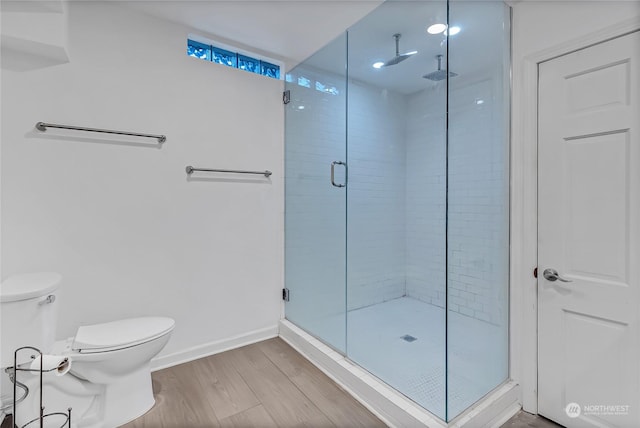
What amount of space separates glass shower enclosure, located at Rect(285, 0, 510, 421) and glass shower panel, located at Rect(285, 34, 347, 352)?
1 cm

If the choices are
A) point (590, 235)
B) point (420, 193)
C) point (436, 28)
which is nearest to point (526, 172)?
point (590, 235)

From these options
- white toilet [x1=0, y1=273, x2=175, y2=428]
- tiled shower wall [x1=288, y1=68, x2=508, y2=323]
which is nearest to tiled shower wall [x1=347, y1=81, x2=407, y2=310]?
tiled shower wall [x1=288, y1=68, x2=508, y2=323]

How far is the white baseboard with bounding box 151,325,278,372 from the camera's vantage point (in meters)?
2.11

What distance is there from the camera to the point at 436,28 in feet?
5.93

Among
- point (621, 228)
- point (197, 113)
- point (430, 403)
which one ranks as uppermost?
point (197, 113)

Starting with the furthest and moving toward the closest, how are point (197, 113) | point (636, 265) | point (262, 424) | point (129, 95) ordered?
1. point (197, 113)
2. point (129, 95)
3. point (262, 424)
4. point (636, 265)

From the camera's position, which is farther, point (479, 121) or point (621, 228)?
point (479, 121)

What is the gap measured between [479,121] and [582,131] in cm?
48

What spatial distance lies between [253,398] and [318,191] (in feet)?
4.94

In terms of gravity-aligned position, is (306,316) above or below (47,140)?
below

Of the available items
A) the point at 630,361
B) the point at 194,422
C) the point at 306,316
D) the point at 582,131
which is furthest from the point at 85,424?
the point at 582,131

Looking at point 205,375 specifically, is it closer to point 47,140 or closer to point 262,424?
point 262,424

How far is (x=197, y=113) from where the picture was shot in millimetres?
2227

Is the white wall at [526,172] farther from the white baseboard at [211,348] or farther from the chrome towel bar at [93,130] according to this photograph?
the chrome towel bar at [93,130]
